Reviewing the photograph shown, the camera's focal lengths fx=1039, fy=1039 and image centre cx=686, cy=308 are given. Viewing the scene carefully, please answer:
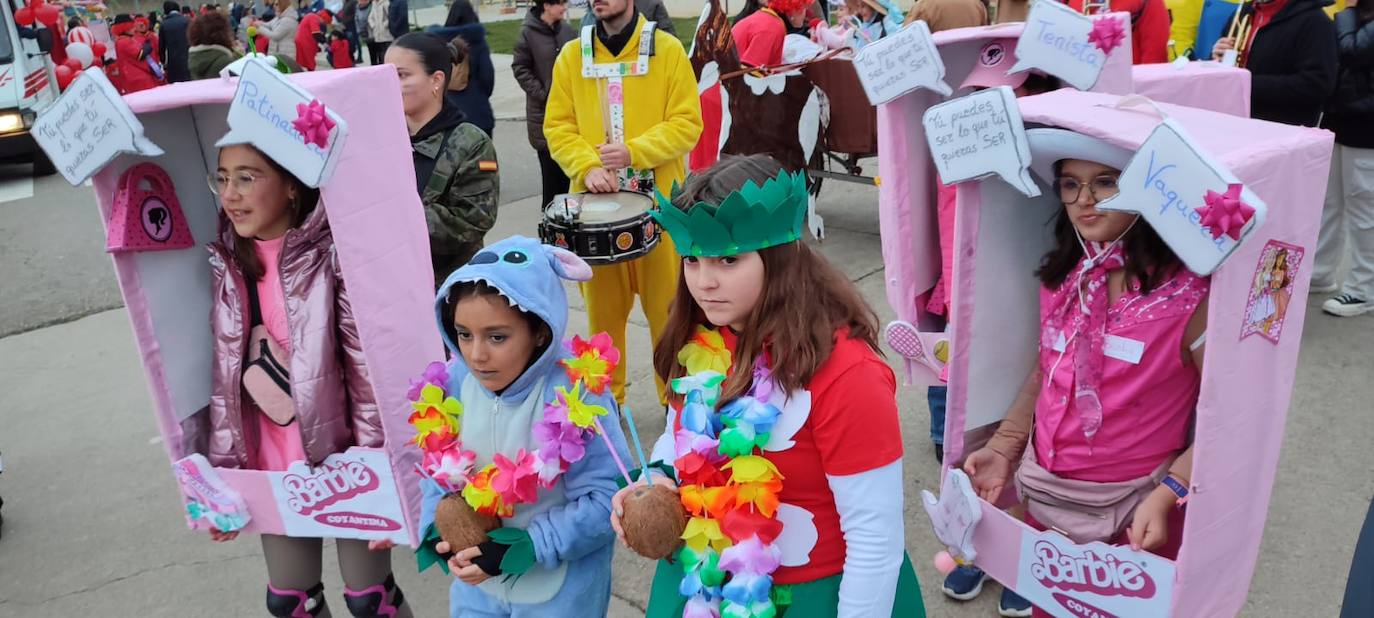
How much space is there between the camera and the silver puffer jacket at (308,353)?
2697 millimetres

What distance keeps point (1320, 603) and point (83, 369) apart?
6208 millimetres

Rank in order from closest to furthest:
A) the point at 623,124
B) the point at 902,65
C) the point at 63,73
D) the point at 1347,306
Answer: the point at 902,65 < the point at 623,124 < the point at 1347,306 < the point at 63,73

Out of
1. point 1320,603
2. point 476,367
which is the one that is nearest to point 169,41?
Answer: point 476,367

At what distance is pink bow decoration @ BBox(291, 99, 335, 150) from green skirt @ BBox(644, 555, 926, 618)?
122cm

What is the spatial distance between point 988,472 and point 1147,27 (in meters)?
3.28

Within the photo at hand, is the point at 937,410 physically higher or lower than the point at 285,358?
lower

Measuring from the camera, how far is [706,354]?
2.12 metres

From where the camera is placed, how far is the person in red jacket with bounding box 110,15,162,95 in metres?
12.8

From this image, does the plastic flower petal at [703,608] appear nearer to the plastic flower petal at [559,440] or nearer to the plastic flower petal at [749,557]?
the plastic flower petal at [749,557]

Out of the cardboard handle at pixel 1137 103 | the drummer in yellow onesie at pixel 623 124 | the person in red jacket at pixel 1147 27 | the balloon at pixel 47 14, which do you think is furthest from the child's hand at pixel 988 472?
the balloon at pixel 47 14

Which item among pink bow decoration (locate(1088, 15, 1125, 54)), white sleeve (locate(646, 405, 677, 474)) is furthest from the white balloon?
white sleeve (locate(646, 405, 677, 474))

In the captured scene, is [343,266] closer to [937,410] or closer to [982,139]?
[982,139]

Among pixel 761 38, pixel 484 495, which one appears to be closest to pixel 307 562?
pixel 484 495

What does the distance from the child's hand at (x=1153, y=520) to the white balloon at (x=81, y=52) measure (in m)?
12.8
